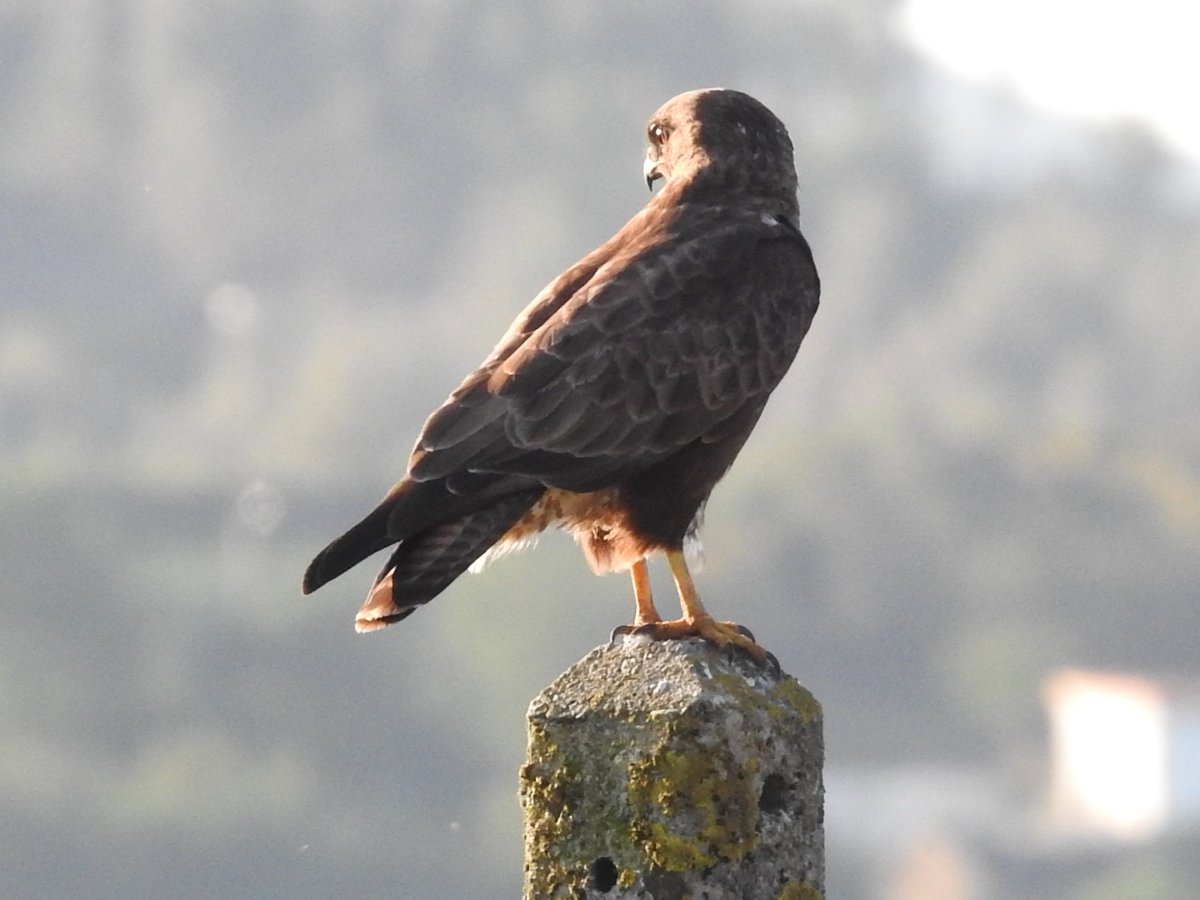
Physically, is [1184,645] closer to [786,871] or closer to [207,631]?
[207,631]

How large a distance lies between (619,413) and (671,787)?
2.01m

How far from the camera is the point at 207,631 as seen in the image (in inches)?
3295

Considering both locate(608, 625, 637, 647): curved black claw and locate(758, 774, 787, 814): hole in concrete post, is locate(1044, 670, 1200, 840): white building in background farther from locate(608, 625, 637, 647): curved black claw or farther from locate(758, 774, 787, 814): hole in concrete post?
locate(758, 774, 787, 814): hole in concrete post

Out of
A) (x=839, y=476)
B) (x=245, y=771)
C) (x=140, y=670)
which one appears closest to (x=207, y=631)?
(x=140, y=670)

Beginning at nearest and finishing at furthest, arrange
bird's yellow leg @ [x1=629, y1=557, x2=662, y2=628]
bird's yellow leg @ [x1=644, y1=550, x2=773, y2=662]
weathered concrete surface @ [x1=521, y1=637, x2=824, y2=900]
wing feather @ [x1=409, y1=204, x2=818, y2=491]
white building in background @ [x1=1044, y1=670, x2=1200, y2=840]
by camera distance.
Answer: weathered concrete surface @ [x1=521, y1=637, x2=824, y2=900], bird's yellow leg @ [x1=644, y1=550, x2=773, y2=662], wing feather @ [x1=409, y1=204, x2=818, y2=491], bird's yellow leg @ [x1=629, y1=557, x2=662, y2=628], white building in background @ [x1=1044, y1=670, x2=1200, y2=840]

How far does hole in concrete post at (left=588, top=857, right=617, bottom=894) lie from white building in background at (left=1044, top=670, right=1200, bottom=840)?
232ft

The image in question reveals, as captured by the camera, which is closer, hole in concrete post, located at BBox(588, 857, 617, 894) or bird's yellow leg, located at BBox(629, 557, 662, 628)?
hole in concrete post, located at BBox(588, 857, 617, 894)

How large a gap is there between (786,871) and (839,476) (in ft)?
304

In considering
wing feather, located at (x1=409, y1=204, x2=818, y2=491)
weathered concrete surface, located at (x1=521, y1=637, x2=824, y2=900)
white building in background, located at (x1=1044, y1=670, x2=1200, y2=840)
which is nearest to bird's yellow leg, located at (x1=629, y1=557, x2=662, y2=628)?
wing feather, located at (x1=409, y1=204, x2=818, y2=491)

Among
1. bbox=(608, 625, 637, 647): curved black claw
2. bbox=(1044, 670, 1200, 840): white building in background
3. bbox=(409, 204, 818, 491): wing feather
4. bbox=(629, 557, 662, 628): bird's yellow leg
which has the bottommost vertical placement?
bbox=(608, 625, 637, 647): curved black claw

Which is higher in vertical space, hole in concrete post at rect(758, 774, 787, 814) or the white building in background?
the white building in background

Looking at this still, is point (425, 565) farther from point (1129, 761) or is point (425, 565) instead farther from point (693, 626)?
point (1129, 761)

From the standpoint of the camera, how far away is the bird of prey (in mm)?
7535

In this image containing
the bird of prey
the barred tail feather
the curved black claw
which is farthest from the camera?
the bird of prey
